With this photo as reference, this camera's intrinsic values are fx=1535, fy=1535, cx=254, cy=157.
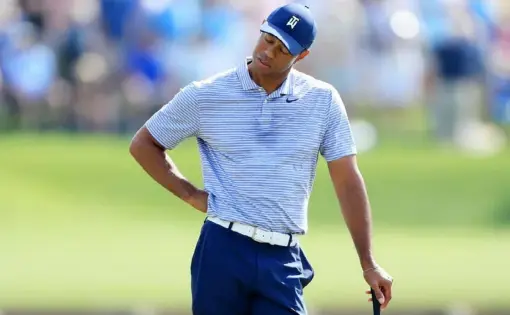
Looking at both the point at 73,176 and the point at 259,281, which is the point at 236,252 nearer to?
the point at 259,281

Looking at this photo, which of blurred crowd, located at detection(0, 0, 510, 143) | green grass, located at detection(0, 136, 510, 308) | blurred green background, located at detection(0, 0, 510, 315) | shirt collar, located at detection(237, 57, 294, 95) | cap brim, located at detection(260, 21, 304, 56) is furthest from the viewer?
blurred crowd, located at detection(0, 0, 510, 143)

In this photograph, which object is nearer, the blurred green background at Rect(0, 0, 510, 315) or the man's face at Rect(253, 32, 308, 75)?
the man's face at Rect(253, 32, 308, 75)

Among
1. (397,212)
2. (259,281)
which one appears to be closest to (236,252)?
(259,281)

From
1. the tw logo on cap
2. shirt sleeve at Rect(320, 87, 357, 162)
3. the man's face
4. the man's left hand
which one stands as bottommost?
the man's left hand

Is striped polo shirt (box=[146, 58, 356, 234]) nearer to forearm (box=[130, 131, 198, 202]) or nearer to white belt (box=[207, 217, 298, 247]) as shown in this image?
white belt (box=[207, 217, 298, 247])

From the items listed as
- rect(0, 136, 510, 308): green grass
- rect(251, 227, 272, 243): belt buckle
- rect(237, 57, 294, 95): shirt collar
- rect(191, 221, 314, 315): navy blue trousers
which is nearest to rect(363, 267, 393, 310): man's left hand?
rect(191, 221, 314, 315): navy blue trousers

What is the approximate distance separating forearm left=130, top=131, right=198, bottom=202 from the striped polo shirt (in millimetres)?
234

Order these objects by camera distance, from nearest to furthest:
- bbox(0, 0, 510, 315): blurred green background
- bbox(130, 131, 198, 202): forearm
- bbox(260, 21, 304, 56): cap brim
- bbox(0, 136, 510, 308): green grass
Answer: bbox(260, 21, 304, 56): cap brim
bbox(130, 131, 198, 202): forearm
bbox(0, 136, 510, 308): green grass
bbox(0, 0, 510, 315): blurred green background

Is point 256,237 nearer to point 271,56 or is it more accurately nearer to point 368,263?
point 368,263

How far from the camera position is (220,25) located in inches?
735

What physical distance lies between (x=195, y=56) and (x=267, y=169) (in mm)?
12249

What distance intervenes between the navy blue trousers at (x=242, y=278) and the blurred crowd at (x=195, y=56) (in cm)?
1197

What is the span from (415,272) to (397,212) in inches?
135

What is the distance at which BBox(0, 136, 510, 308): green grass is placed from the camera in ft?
39.4
